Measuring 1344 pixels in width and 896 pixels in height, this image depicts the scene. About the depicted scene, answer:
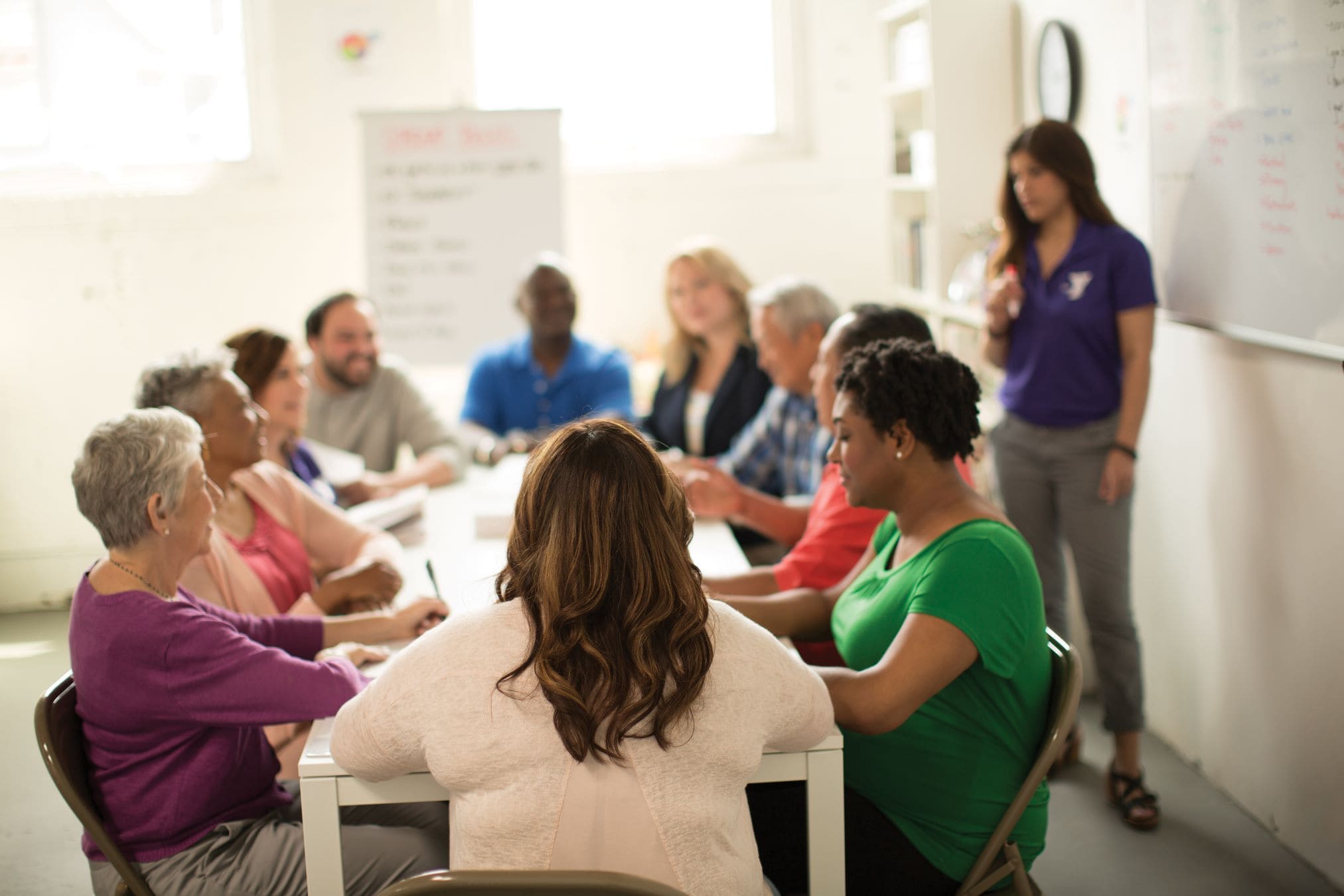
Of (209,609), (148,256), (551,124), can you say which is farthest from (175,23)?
(209,609)

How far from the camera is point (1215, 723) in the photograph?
287 cm

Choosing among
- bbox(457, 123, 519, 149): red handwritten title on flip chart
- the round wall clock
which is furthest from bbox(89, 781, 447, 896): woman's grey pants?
bbox(457, 123, 519, 149): red handwritten title on flip chart

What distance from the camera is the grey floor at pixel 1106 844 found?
248 cm

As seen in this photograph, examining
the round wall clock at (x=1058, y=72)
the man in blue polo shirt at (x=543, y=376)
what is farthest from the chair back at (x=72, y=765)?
the round wall clock at (x=1058, y=72)

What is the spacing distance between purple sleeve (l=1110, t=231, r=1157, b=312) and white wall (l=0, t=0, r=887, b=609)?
7.94 feet

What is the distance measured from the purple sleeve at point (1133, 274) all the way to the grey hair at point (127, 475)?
2.03 metres

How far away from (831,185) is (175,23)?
271 centimetres

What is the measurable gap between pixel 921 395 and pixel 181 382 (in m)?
1.39

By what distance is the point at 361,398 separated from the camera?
386cm

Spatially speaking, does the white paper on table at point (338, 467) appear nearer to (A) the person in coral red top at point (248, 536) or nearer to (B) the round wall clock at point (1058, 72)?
(A) the person in coral red top at point (248, 536)

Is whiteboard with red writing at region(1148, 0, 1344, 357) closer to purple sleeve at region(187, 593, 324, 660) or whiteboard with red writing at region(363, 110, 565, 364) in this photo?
purple sleeve at region(187, 593, 324, 660)

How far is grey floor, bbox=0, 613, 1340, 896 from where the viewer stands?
2.48 metres

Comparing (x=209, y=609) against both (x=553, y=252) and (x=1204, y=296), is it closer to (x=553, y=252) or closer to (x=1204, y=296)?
(x=1204, y=296)

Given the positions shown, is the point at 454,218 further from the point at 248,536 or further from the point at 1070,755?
the point at 1070,755
